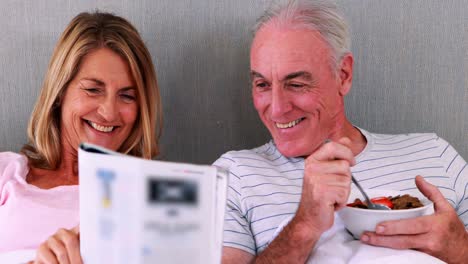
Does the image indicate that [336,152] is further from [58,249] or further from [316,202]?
[58,249]

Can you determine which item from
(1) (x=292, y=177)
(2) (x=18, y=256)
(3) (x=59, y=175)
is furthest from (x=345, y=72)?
(2) (x=18, y=256)

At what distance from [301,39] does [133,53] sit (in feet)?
1.49

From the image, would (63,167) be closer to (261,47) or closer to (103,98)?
(103,98)

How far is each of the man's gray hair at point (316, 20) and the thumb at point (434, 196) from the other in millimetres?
400

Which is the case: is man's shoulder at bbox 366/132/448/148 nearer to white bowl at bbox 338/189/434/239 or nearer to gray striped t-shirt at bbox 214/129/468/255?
gray striped t-shirt at bbox 214/129/468/255

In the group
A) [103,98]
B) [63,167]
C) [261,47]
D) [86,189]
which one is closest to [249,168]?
[261,47]

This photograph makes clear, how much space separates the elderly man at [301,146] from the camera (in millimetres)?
1413

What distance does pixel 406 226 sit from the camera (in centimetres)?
119

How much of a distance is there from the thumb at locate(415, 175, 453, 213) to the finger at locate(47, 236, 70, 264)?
0.78 m

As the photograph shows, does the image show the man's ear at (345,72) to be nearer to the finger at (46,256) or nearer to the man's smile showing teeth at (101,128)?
the man's smile showing teeth at (101,128)

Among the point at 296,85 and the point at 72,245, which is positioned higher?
the point at 296,85

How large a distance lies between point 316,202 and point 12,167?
0.82 meters

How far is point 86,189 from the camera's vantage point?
83 centimetres

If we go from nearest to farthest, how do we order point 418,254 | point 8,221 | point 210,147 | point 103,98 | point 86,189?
point 86,189 < point 418,254 < point 8,221 < point 103,98 < point 210,147
